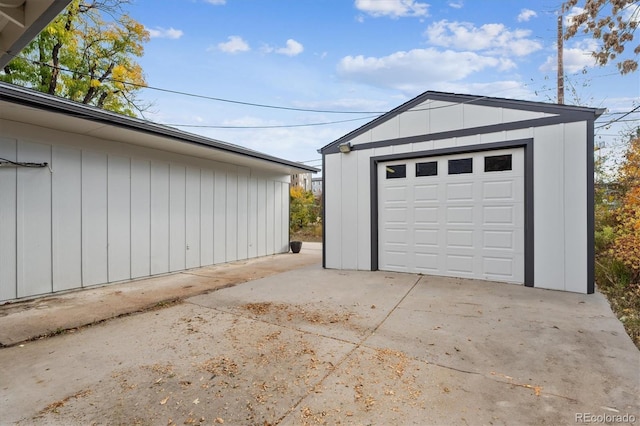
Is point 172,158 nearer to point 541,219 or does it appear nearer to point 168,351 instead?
point 168,351

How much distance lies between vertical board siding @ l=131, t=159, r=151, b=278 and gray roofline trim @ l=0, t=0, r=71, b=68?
12.9 ft

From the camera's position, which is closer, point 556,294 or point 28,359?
point 28,359

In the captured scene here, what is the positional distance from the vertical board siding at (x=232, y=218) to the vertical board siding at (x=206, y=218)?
58cm

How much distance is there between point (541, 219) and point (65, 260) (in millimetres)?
8052

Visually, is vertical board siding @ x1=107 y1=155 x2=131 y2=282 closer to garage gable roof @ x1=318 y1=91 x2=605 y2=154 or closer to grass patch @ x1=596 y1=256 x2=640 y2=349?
garage gable roof @ x1=318 y1=91 x2=605 y2=154

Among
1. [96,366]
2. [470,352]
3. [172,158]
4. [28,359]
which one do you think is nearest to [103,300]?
[28,359]

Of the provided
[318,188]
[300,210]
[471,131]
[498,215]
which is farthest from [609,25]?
[318,188]

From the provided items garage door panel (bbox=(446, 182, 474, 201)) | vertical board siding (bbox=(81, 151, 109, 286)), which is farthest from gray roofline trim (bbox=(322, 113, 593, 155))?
vertical board siding (bbox=(81, 151, 109, 286))

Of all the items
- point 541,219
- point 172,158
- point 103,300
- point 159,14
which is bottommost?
point 103,300

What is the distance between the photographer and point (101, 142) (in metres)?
5.70

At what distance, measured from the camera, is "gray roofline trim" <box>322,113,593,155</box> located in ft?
16.1

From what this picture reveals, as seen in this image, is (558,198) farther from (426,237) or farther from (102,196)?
(102,196)

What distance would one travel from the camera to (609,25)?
5430 mm

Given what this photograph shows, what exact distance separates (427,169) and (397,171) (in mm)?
633
